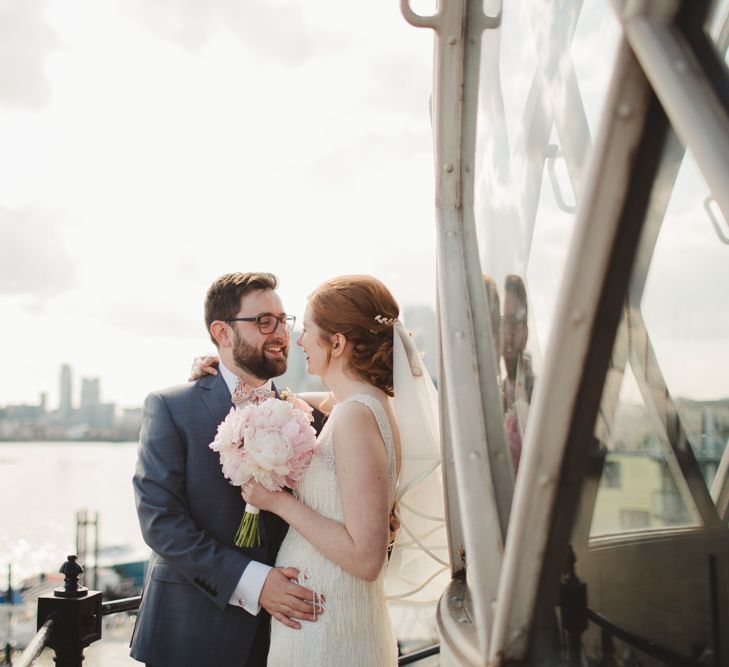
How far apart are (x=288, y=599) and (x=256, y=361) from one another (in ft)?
4.35

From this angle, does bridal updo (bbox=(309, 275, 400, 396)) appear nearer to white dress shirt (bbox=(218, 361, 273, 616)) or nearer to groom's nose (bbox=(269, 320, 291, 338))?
groom's nose (bbox=(269, 320, 291, 338))

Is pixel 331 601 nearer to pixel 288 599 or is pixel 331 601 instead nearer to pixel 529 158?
pixel 288 599

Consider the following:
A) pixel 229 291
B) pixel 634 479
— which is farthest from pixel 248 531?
pixel 634 479

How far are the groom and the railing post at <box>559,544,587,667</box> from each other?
1738mm

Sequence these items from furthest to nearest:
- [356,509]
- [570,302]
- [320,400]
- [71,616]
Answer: [71,616] → [320,400] → [356,509] → [570,302]

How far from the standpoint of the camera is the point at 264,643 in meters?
3.54

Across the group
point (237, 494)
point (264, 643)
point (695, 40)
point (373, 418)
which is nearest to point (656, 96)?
point (695, 40)

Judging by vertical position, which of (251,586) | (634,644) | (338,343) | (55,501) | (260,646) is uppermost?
(55,501)

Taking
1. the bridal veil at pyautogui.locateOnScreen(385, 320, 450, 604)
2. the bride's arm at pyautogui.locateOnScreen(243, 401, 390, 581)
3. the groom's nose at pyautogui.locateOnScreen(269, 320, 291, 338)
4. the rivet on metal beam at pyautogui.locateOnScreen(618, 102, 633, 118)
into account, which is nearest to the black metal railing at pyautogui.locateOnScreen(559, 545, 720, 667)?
the rivet on metal beam at pyautogui.locateOnScreen(618, 102, 633, 118)

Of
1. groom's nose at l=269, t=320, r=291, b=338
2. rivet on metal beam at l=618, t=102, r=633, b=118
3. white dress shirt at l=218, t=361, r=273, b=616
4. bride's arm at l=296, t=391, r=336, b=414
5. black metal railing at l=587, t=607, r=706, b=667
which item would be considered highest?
groom's nose at l=269, t=320, r=291, b=338

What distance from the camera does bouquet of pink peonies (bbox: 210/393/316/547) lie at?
3.13 metres

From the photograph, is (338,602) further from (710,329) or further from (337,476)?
(710,329)

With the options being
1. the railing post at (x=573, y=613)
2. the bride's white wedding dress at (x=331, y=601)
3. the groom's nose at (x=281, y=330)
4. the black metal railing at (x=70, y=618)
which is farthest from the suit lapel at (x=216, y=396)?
the railing post at (x=573, y=613)

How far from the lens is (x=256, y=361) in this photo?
4000 mm
